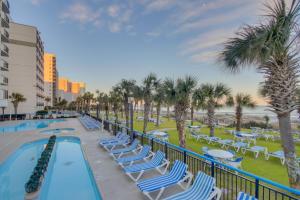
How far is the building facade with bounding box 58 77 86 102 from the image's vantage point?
127 meters

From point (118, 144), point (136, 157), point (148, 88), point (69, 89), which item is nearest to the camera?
point (136, 157)

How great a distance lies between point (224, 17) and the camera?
429 inches

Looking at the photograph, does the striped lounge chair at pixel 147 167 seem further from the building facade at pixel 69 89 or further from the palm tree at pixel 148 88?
the building facade at pixel 69 89

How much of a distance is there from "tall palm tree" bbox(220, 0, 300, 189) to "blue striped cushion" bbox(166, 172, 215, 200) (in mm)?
2664

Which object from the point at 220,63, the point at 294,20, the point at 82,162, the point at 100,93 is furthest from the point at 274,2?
the point at 100,93

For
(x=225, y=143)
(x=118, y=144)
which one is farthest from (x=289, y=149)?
(x=225, y=143)

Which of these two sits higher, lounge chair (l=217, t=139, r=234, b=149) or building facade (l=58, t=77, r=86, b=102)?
building facade (l=58, t=77, r=86, b=102)

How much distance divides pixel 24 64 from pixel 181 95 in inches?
1743

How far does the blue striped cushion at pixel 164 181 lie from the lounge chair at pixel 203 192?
1.97ft

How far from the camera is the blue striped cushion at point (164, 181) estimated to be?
13.4 ft

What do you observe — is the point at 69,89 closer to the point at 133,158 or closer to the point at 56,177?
the point at 56,177

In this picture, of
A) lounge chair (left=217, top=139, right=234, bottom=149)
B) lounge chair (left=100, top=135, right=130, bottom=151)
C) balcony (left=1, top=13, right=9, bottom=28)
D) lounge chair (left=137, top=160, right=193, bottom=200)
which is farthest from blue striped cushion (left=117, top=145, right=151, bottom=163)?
balcony (left=1, top=13, right=9, bottom=28)

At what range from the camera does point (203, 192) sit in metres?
3.70

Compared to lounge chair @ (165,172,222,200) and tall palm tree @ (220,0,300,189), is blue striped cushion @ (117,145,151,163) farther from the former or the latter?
tall palm tree @ (220,0,300,189)
